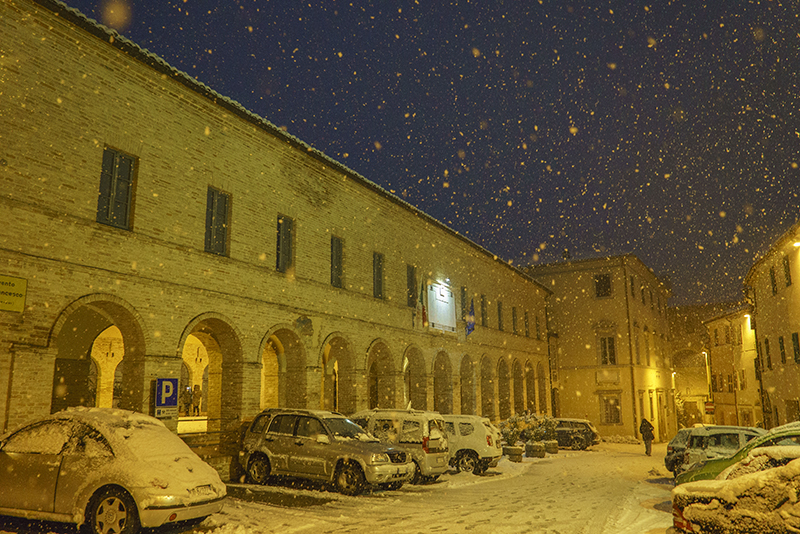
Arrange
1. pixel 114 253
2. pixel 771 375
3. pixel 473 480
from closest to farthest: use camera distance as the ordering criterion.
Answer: pixel 114 253 < pixel 473 480 < pixel 771 375

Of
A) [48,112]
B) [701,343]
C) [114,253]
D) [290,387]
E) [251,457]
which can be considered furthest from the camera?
[701,343]

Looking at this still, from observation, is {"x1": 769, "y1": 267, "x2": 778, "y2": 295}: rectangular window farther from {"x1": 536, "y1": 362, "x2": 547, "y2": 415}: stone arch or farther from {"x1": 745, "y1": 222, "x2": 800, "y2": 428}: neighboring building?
{"x1": 536, "y1": 362, "x2": 547, "y2": 415}: stone arch

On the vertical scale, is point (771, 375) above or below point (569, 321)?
below

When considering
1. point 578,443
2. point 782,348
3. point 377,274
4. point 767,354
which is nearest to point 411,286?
point 377,274

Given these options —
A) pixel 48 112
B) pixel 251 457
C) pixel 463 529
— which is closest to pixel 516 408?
pixel 251 457

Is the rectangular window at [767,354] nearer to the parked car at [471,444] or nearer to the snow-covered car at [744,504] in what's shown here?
the parked car at [471,444]

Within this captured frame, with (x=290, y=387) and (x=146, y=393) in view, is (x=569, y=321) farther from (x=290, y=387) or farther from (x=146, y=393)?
(x=146, y=393)

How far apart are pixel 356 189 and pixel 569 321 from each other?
27964mm

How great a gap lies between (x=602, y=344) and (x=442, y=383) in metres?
20.3

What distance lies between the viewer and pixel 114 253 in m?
12.3

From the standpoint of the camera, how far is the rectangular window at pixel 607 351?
42.3 metres

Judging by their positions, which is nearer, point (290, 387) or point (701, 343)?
point (290, 387)

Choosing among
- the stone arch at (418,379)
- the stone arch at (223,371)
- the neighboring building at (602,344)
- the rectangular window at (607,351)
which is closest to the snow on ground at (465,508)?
the stone arch at (223,371)

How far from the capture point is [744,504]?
5.53 metres
